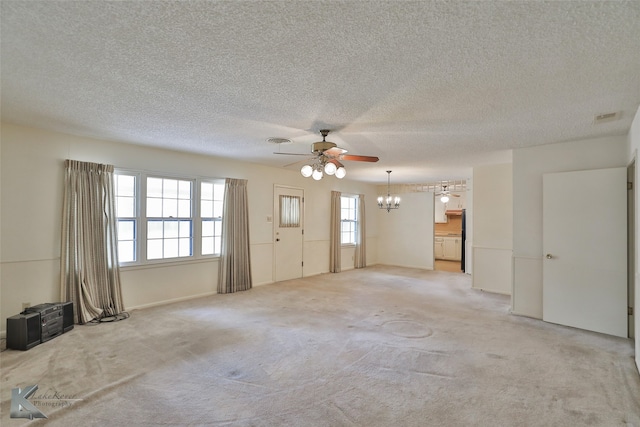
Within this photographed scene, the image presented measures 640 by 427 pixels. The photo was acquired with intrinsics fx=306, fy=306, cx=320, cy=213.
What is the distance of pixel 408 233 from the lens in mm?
9312

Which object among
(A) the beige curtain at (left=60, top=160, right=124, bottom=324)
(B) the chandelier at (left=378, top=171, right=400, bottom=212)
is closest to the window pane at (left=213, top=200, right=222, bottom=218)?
(A) the beige curtain at (left=60, top=160, right=124, bottom=324)

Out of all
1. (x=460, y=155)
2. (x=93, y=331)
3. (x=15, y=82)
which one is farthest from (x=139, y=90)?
(x=460, y=155)

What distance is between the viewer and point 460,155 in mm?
5270

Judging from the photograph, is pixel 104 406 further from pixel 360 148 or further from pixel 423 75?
pixel 360 148

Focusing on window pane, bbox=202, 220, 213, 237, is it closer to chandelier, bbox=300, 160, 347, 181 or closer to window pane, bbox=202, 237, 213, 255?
window pane, bbox=202, 237, 213, 255

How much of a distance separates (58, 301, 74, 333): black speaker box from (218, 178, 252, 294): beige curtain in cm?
229

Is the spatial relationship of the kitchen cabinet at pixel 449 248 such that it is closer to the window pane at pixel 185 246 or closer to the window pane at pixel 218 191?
the window pane at pixel 218 191

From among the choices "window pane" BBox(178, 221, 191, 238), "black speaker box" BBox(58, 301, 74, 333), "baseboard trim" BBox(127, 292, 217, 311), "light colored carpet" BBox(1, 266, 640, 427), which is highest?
"window pane" BBox(178, 221, 191, 238)

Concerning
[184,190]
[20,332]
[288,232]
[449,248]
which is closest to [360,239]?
[288,232]

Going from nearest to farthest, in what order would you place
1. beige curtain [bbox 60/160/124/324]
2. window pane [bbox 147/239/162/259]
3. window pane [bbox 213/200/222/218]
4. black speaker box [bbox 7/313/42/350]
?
black speaker box [bbox 7/313/42/350] → beige curtain [bbox 60/160/124/324] → window pane [bbox 147/239/162/259] → window pane [bbox 213/200/222/218]

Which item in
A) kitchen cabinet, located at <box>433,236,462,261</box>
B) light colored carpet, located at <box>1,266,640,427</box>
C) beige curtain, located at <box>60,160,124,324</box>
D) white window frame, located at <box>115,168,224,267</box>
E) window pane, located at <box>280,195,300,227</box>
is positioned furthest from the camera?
kitchen cabinet, located at <box>433,236,462,261</box>

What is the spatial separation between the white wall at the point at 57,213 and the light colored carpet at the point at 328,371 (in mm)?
666

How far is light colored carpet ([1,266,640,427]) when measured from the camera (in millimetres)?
2248

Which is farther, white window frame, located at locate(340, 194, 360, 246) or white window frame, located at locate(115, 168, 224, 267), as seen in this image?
white window frame, located at locate(340, 194, 360, 246)
